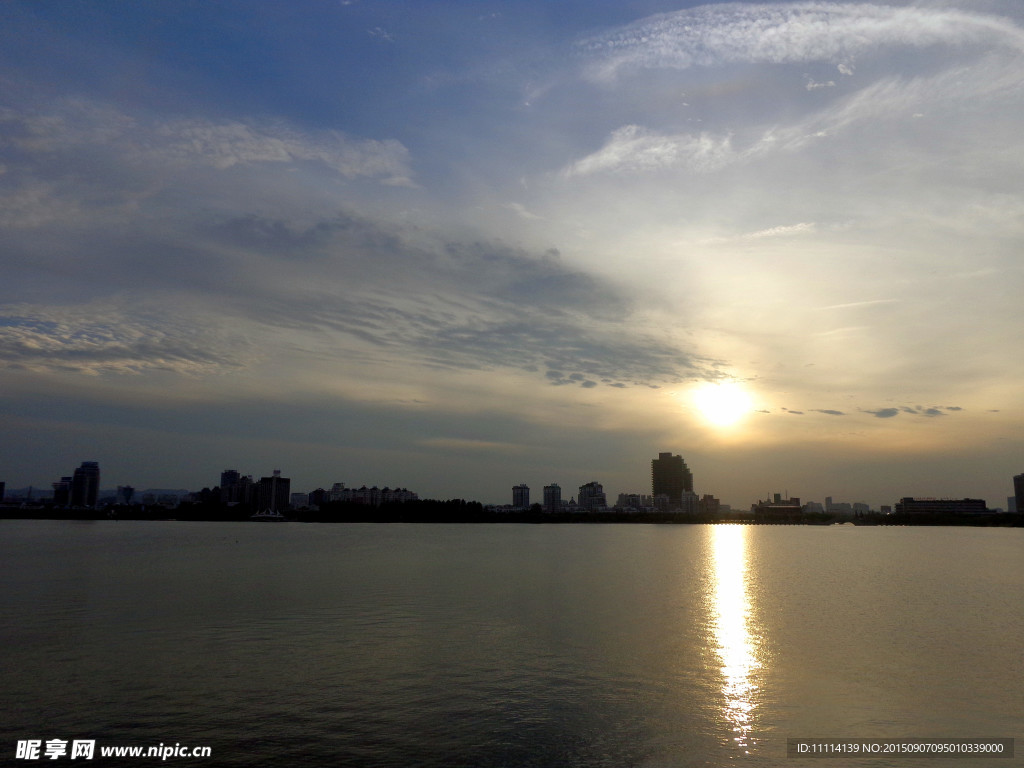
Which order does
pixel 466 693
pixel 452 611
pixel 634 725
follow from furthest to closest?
pixel 452 611
pixel 466 693
pixel 634 725

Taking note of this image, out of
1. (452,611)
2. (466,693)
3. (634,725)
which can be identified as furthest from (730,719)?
(452,611)

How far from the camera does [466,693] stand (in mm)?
32344

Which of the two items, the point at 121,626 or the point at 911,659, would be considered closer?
the point at 911,659

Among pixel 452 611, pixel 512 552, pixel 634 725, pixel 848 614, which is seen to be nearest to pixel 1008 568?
pixel 848 614

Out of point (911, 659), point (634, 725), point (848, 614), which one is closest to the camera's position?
point (634, 725)

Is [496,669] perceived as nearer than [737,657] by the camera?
Yes

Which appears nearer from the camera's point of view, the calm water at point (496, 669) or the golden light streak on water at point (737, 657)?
the calm water at point (496, 669)

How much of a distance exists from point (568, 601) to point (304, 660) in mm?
31721

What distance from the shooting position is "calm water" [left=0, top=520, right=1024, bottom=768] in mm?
26547

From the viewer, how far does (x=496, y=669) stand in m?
36.9

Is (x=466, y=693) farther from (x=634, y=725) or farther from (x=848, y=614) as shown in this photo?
(x=848, y=614)

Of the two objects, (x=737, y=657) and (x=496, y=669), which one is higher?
(x=496, y=669)

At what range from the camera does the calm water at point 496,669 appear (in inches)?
1045

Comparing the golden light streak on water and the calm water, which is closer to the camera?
the calm water
